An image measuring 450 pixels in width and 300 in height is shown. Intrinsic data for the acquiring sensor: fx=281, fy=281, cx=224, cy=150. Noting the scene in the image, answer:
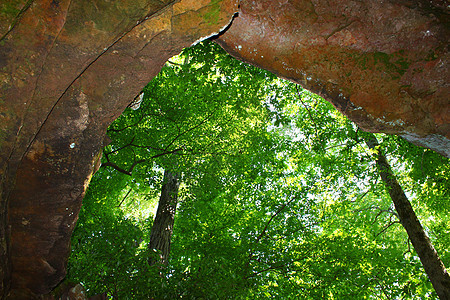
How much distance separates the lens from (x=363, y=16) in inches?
128

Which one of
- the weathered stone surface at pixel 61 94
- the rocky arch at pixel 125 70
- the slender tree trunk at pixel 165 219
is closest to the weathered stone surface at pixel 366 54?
the rocky arch at pixel 125 70

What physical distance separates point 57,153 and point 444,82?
162 inches

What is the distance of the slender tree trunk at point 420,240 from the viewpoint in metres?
6.65

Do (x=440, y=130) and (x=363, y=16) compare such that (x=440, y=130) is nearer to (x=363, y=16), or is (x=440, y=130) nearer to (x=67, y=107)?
(x=363, y=16)

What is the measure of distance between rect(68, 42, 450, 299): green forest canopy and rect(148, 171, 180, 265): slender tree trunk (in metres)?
0.38

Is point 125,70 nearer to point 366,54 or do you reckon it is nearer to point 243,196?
point 366,54

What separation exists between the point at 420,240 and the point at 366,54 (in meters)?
6.20

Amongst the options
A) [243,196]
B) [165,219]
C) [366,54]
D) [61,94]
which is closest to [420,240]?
[243,196]

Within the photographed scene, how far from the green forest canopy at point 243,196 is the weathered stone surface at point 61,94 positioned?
6.36 ft

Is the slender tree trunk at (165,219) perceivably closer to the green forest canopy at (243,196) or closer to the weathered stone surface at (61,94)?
the green forest canopy at (243,196)

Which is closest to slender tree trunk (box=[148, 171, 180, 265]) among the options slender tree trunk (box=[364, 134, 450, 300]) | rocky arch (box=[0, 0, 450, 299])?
rocky arch (box=[0, 0, 450, 299])

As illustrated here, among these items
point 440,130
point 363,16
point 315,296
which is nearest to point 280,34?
point 363,16

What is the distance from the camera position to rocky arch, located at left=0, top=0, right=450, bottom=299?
2033 mm

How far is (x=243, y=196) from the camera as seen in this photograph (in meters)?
8.86
